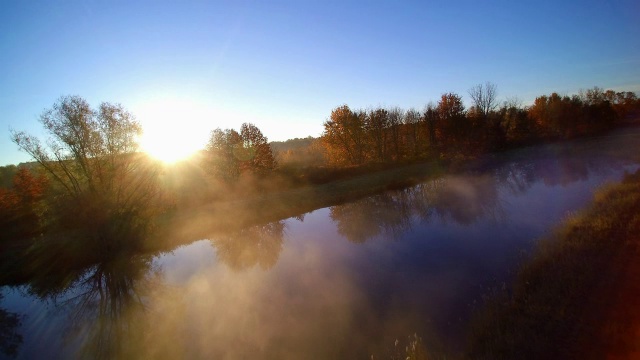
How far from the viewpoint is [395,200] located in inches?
1185

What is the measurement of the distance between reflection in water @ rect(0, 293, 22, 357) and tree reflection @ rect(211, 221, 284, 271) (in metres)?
9.43

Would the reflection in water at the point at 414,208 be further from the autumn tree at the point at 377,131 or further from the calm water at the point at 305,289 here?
the autumn tree at the point at 377,131

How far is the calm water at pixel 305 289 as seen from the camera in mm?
9805

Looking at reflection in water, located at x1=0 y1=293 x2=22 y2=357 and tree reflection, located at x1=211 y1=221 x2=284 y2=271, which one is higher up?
tree reflection, located at x1=211 y1=221 x2=284 y2=271

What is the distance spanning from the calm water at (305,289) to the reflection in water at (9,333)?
3.5 inches

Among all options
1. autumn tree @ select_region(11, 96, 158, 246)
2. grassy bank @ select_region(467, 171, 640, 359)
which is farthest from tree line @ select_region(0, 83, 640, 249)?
grassy bank @ select_region(467, 171, 640, 359)

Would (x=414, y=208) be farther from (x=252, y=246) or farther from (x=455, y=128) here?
(x=455, y=128)

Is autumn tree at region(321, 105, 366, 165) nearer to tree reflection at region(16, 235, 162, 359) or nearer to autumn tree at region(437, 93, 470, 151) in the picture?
autumn tree at region(437, 93, 470, 151)

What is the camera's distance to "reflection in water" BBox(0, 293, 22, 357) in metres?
12.4

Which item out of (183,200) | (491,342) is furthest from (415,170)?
(491,342)

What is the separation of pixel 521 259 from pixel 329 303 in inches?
319

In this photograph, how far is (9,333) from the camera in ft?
45.5

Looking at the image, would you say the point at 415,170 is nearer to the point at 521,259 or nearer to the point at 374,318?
the point at 521,259

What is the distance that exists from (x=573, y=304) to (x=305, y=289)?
9.25 metres
